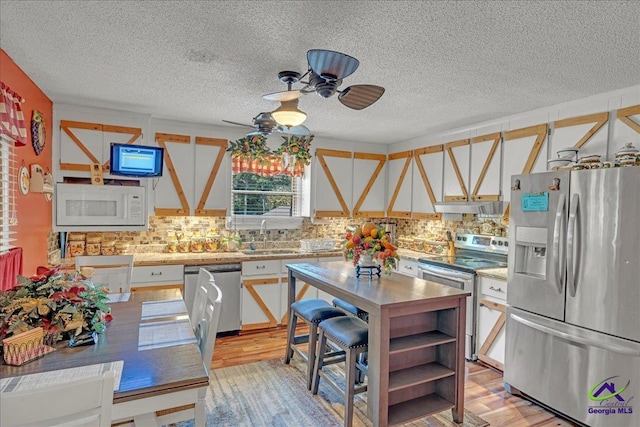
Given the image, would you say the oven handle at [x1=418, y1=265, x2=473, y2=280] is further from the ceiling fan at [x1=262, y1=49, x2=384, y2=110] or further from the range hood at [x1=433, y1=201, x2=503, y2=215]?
the ceiling fan at [x1=262, y1=49, x2=384, y2=110]

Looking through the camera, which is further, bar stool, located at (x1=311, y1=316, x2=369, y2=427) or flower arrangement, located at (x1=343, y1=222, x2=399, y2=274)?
flower arrangement, located at (x1=343, y1=222, x2=399, y2=274)

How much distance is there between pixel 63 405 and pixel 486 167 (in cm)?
395

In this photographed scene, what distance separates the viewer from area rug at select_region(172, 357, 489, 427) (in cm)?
255

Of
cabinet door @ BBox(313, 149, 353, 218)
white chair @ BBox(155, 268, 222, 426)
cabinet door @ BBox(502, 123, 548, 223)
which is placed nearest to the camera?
white chair @ BBox(155, 268, 222, 426)

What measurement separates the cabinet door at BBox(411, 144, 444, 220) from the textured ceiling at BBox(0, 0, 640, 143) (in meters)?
1.27

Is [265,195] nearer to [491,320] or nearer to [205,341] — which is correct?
[491,320]

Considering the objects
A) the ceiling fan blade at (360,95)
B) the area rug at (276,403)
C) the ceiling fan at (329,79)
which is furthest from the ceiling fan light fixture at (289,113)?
the area rug at (276,403)

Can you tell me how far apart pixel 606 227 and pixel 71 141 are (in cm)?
452

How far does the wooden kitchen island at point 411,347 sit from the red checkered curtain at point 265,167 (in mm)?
2340

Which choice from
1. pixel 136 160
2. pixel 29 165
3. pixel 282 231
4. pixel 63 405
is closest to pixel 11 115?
pixel 29 165

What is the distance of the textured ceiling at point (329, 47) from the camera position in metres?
1.76

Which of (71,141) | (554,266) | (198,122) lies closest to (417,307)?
(554,266)

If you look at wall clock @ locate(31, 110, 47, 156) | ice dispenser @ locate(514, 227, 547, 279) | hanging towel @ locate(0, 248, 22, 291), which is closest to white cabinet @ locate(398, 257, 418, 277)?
→ ice dispenser @ locate(514, 227, 547, 279)

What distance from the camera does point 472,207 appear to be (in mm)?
3824
